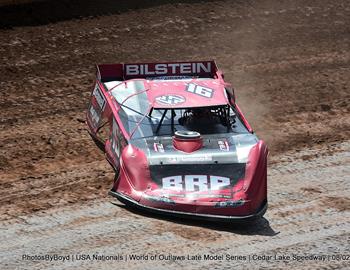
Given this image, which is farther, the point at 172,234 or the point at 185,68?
the point at 185,68

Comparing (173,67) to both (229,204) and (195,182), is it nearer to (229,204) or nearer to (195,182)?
(195,182)

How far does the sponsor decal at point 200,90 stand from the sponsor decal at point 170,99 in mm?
293

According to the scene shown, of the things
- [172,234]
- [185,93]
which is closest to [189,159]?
[172,234]

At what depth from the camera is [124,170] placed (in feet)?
35.1

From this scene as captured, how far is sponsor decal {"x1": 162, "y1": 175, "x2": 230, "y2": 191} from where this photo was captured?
10.4 meters

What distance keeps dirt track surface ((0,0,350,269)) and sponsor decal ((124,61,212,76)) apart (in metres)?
1.30

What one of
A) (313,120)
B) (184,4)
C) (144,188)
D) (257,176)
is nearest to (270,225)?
(257,176)

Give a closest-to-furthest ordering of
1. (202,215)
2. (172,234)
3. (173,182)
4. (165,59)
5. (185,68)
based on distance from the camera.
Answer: (172,234), (202,215), (173,182), (185,68), (165,59)

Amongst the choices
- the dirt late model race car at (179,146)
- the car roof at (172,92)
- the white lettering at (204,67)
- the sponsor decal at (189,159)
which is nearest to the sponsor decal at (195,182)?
the dirt late model race car at (179,146)

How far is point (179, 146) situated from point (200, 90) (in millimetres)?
1260

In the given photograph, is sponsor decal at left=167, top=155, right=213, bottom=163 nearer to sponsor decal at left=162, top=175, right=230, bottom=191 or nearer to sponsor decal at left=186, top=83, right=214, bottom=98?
sponsor decal at left=162, top=175, right=230, bottom=191

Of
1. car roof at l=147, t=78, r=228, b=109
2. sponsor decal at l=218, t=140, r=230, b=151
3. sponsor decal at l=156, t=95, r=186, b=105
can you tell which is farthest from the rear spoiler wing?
sponsor decal at l=218, t=140, r=230, b=151

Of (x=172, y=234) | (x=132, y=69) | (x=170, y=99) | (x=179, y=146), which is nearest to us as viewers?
(x=172, y=234)

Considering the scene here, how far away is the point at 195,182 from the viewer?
1045 centimetres
